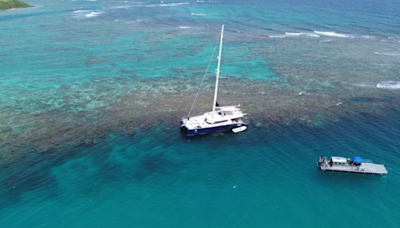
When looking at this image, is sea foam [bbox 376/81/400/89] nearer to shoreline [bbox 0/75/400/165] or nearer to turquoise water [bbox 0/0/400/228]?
turquoise water [bbox 0/0/400/228]

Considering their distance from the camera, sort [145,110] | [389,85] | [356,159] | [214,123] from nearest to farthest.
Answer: [356,159], [214,123], [145,110], [389,85]

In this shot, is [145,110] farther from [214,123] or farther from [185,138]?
[214,123]

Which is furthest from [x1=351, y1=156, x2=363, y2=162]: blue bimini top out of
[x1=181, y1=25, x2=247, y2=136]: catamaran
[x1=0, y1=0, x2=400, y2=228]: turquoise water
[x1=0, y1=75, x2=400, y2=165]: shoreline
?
[x1=181, y1=25, x2=247, y2=136]: catamaran

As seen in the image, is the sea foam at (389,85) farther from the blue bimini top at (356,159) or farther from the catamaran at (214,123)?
the catamaran at (214,123)

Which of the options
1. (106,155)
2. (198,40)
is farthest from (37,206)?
(198,40)

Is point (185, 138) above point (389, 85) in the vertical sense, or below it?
below

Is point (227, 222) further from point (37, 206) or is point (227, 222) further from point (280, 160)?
point (37, 206)

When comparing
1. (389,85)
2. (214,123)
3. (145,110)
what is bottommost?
(145,110)

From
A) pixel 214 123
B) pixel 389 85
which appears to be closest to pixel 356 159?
pixel 214 123
